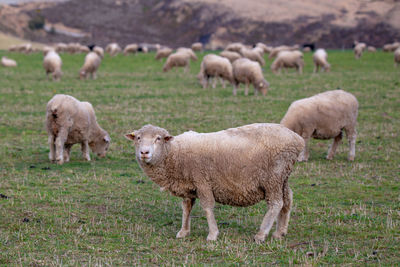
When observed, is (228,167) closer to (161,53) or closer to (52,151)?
(52,151)

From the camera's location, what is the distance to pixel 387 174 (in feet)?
38.1

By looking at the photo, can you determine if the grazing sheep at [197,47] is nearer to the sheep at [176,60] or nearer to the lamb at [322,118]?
the sheep at [176,60]

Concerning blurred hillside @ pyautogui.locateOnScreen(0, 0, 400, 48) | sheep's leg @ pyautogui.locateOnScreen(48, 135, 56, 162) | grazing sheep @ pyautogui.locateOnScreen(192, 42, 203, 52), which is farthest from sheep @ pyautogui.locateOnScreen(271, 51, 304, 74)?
blurred hillside @ pyautogui.locateOnScreen(0, 0, 400, 48)

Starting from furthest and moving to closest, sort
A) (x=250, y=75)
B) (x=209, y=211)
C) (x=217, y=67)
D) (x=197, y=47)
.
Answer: (x=197, y=47)
(x=217, y=67)
(x=250, y=75)
(x=209, y=211)

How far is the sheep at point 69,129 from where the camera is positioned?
12.3 metres

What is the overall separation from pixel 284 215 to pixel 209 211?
1094mm

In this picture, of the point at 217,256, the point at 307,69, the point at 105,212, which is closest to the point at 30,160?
the point at 105,212

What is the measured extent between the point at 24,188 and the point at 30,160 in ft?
9.54

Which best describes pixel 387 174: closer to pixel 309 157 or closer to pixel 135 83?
pixel 309 157

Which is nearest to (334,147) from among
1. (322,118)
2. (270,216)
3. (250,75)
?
(322,118)

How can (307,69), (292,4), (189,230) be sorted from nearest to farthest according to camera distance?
1. (189,230)
2. (307,69)
3. (292,4)

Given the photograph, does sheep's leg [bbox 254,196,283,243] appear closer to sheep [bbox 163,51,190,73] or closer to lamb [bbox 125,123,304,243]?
lamb [bbox 125,123,304,243]

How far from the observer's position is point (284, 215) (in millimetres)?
7664

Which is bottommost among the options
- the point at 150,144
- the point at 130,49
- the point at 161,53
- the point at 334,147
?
the point at 334,147
